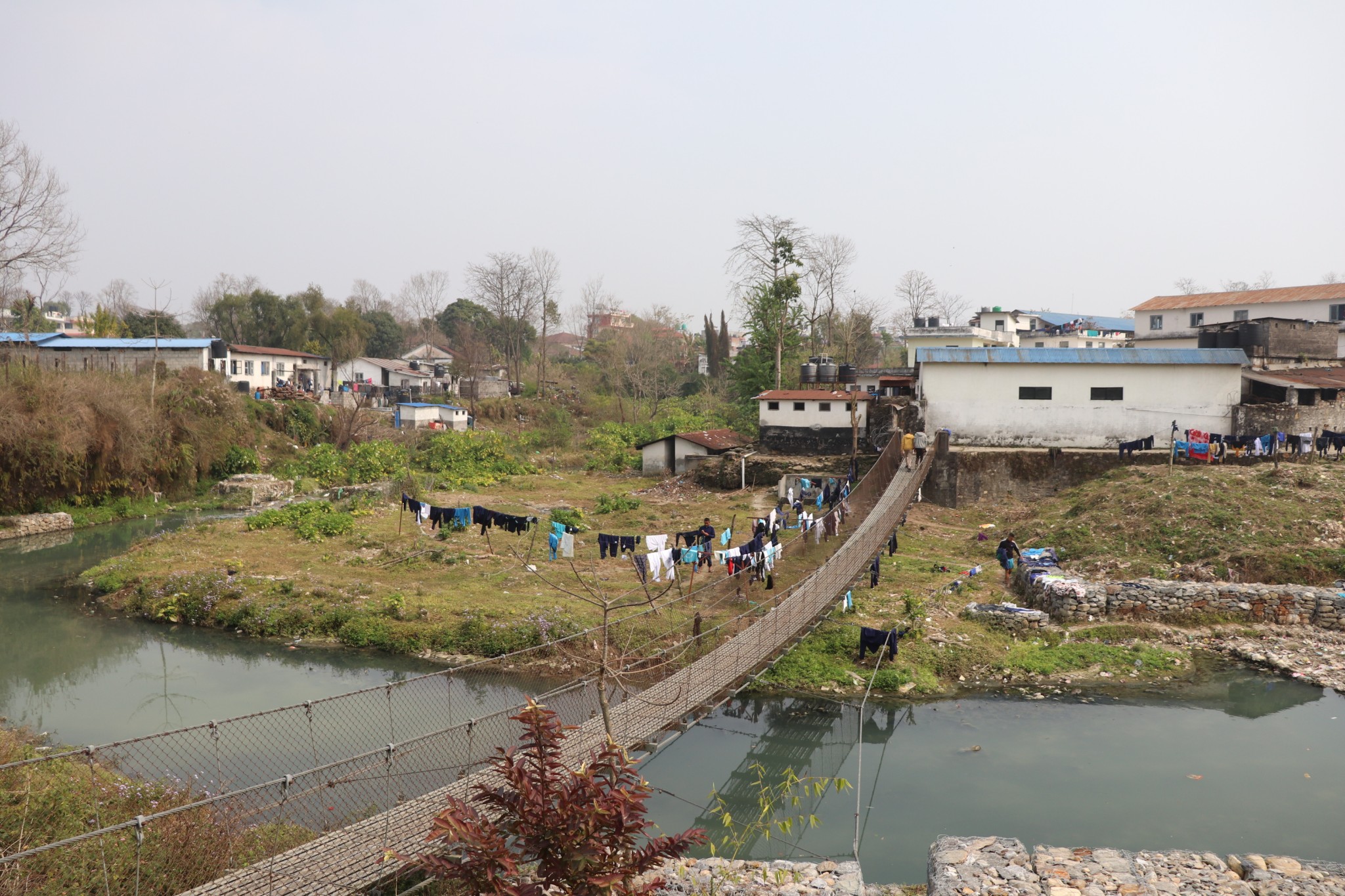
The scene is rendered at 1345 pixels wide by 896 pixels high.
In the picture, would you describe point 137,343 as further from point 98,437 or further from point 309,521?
point 309,521

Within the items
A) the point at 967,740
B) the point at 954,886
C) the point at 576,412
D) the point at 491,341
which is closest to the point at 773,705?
the point at 967,740

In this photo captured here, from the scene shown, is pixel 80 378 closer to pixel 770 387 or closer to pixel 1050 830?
pixel 770 387

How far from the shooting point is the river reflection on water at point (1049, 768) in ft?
33.2

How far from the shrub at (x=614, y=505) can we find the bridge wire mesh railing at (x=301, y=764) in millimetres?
8380

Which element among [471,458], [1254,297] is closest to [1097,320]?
[1254,297]

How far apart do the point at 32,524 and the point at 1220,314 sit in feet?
146

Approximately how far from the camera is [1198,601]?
1622 cm

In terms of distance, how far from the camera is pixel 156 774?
426 inches

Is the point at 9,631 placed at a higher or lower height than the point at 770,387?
lower

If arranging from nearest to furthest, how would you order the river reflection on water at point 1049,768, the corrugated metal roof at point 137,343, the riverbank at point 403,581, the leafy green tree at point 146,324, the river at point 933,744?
the river reflection on water at point 1049,768
the river at point 933,744
the riverbank at point 403,581
the corrugated metal roof at point 137,343
the leafy green tree at point 146,324

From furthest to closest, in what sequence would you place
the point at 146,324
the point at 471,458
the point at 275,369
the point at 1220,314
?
the point at 146,324
the point at 275,369
the point at 1220,314
the point at 471,458

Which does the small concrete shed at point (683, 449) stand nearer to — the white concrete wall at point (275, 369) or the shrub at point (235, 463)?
the shrub at point (235, 463)

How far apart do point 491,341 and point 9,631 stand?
47152 millimetres

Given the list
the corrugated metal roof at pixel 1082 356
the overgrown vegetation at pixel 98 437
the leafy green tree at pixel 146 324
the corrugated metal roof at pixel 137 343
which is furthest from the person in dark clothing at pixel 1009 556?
the leafy green tree at pixel 146 324
